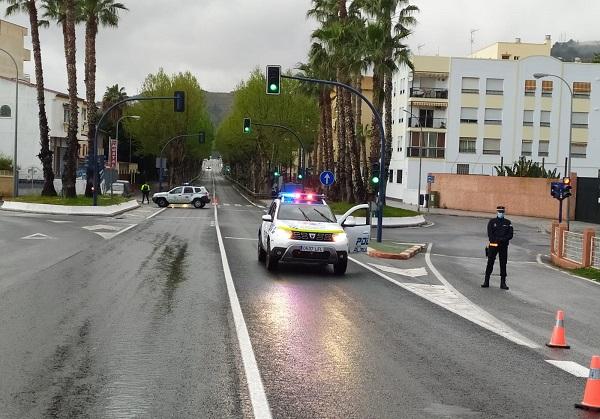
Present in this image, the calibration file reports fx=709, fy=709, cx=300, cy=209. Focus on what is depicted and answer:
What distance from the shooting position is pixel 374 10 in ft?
145

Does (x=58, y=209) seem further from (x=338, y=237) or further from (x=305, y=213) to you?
(x=338, y=237)

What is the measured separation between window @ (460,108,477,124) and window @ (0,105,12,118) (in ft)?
146

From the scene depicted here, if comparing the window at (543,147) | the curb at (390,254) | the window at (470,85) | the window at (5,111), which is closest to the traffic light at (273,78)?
the curb at (390,254)

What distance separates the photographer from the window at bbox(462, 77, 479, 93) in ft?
242

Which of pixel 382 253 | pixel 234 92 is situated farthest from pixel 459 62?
pixel 382 253

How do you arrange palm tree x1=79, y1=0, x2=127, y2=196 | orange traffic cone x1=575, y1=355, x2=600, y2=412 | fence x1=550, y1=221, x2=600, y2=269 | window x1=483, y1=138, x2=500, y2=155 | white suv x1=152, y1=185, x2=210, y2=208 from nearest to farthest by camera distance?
orange traffic cone x1=575, y1=355, x2=600, y2=412, fence x1=550, y1=221, x2=600, y2=269, palm tree x1=79, y1=0, x2=127, y2=196, white suv x1=152, y1=185, x2=210, y2=208, window x1=483, y1=138, x2=500, y2=155

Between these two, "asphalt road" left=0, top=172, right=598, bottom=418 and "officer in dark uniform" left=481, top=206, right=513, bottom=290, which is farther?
"officer in dark uniform" left=481, top=206, right=513, bottom=290

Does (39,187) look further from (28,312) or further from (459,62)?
(28,312)

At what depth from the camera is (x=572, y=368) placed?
27.9 feet

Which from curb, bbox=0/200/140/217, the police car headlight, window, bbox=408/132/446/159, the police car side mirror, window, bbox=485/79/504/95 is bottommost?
curb, bbox=0/200/140/217

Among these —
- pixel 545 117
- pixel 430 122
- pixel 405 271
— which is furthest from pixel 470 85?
pixel 405 271

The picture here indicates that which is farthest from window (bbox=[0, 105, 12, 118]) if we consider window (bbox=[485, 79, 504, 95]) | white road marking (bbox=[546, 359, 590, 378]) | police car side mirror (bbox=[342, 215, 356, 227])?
white road marking (bbox=[546, 359, 590, 378])

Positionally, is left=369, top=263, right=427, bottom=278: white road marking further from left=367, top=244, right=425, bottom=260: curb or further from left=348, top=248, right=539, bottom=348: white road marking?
left=367, top=244, right=425, bottom=260: curb

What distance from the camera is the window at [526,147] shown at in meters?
74.5
